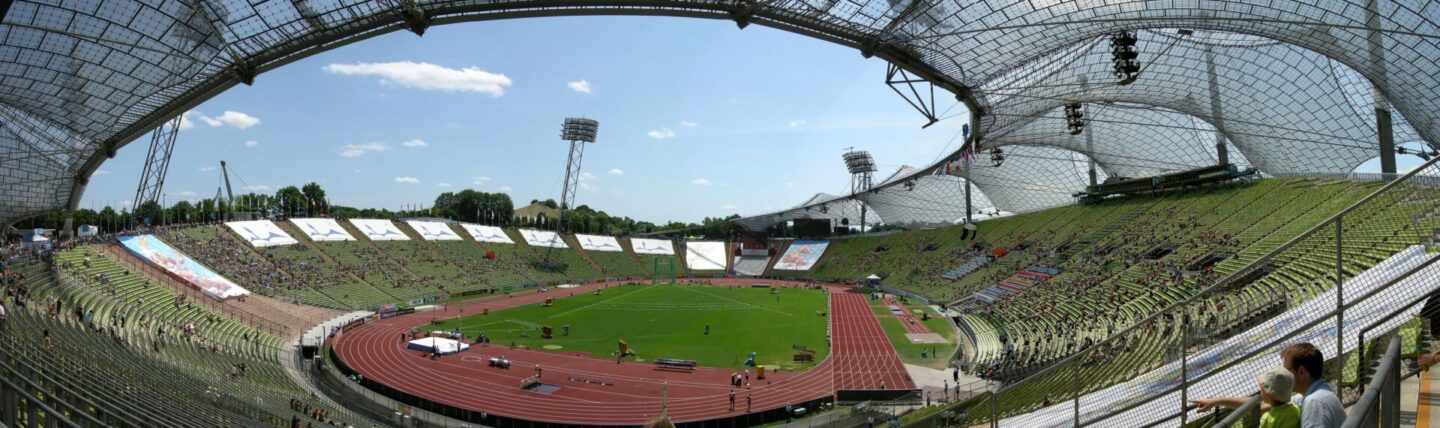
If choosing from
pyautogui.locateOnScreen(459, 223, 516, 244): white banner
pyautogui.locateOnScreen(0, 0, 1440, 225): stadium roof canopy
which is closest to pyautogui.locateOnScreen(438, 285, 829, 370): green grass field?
pyautogui.locateOnScreen(0, 0, 1440, 225): stadium roof canopy

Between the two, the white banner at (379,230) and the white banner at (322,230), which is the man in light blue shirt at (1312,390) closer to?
the white banner at (322,230)

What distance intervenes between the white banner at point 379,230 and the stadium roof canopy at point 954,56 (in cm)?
3236

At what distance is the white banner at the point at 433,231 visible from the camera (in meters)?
73.7

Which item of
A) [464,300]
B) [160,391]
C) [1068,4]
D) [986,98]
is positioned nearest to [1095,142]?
[986,98]

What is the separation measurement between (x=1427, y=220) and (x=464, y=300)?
2288 inches

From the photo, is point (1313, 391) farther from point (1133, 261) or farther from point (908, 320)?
point (908, 320)

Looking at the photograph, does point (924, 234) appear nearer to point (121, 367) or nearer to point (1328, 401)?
point (121, 367)

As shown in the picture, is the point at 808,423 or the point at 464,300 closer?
the point at 808,423

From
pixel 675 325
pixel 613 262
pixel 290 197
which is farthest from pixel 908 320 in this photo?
pixel 290 197

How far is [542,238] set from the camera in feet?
282

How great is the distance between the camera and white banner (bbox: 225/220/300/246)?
186ft

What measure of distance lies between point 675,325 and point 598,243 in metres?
47.5

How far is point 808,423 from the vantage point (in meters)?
23.8

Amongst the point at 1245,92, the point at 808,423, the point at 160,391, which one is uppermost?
the point at 1245,92
